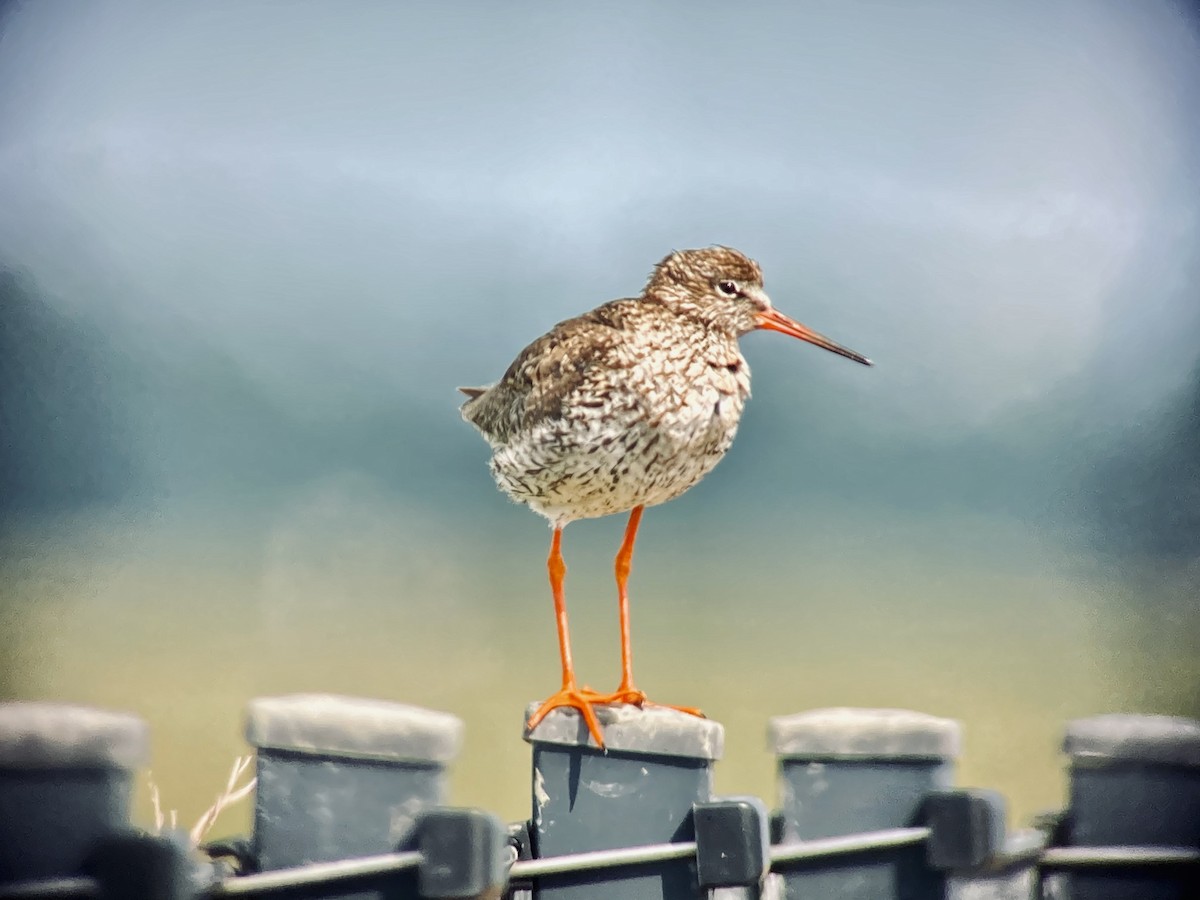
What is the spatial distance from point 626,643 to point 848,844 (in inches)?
22.3

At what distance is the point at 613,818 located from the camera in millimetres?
1801

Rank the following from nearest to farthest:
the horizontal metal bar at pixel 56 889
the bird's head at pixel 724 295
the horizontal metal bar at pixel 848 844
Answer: the horizontal metal bar at pixel 56 889 < the horizontal metal bar at pixel 848 844 < the bird's head at pixel 724 295

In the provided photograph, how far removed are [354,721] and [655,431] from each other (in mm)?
811

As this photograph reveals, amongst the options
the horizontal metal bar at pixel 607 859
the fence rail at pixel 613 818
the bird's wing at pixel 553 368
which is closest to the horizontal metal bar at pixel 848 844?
the fence rail at pixel 613 818

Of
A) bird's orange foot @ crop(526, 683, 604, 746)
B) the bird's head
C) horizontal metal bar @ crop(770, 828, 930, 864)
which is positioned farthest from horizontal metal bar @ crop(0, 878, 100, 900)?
the bird's head

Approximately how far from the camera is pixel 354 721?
1592 mm

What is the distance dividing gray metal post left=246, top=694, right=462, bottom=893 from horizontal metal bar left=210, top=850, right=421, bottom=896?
1.5 inches

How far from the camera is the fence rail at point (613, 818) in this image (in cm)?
148

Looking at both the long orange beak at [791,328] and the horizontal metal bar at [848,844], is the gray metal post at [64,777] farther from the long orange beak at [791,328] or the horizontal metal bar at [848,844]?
the long orange beak at [791,328]

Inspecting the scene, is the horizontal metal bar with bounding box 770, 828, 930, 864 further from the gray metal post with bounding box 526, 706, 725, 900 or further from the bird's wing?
the bird's wing

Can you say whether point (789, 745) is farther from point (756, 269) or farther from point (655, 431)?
point (756, 269)

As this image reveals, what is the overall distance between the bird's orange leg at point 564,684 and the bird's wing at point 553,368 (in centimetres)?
25

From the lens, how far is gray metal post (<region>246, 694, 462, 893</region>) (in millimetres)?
1584

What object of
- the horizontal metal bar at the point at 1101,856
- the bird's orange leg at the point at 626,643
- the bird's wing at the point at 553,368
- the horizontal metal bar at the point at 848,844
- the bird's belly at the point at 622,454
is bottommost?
the horizontal metal bar at the point at 1101,856
